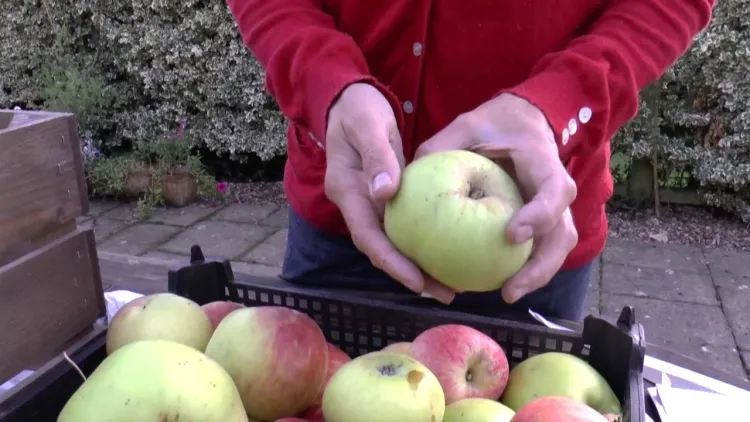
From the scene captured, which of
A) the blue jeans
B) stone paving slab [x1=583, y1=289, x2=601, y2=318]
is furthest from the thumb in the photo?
stone paving slab [x1=583, y1=289, x2=601, y2=318]

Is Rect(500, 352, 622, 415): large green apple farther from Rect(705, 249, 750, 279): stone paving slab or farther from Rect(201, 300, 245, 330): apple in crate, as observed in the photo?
Rect(705, 249, 750, 279): stone paving slab

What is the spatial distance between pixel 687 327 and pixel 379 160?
227 centimetres

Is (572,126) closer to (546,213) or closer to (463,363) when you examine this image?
(546,213)

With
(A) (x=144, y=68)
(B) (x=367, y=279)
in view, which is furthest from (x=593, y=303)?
(A) (x=144, y=68)

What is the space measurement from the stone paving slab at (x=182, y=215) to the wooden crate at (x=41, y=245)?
2660 mm

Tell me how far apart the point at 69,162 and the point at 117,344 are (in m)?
0.32

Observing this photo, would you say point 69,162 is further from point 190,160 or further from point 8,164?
point 190,160

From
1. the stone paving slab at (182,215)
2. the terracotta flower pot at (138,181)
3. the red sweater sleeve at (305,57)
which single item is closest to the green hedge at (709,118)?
the stone paving slab at (182,215)

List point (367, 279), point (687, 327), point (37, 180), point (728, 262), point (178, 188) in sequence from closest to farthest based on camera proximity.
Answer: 1. point (37, 180)
2. point (367, 279)
3. point (687, 327)
4. point (728, 262)
5. point (178, 188)

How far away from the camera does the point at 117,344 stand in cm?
106

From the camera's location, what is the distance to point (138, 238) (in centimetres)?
365

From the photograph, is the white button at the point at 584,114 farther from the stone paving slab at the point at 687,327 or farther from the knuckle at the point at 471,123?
the stone paving slab at the point at 687,327

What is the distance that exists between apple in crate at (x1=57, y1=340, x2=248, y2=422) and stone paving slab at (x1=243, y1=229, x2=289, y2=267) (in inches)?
96.6

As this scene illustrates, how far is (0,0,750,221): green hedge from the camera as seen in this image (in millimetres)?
3627
